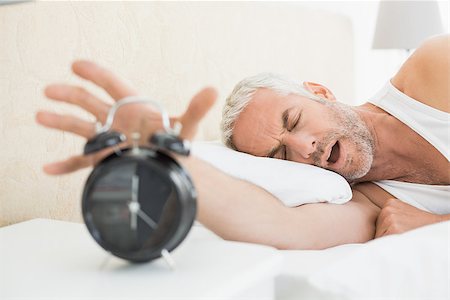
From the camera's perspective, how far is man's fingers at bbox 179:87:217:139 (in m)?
0.74

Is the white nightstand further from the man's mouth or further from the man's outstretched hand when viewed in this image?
the man's mouth

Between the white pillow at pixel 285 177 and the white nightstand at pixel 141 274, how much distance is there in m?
0.35

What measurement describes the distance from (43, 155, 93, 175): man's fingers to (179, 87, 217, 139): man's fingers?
131 millimetres

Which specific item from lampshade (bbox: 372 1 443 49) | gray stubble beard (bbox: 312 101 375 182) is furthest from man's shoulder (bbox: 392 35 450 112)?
lampshade (bbox: 372 1 443 49)

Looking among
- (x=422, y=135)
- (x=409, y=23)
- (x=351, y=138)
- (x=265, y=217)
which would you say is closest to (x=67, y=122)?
(x=265, y=217)

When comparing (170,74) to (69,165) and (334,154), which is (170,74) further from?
(69,165)

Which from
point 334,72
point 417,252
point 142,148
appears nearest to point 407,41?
point 334,72

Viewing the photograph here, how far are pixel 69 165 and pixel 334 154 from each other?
0.90m

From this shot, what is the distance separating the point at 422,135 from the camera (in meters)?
1.54

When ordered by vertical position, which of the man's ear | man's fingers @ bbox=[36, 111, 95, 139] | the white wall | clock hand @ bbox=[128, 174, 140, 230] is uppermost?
man's fingers @ bbox=[36, 111, 95, 139]

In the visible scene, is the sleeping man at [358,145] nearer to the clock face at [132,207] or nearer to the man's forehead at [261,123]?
the man's forehead at [261,123]

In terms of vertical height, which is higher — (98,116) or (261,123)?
(98,116)

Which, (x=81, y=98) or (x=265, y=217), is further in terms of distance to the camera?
(x=265, y=217)

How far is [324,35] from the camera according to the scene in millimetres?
2588
